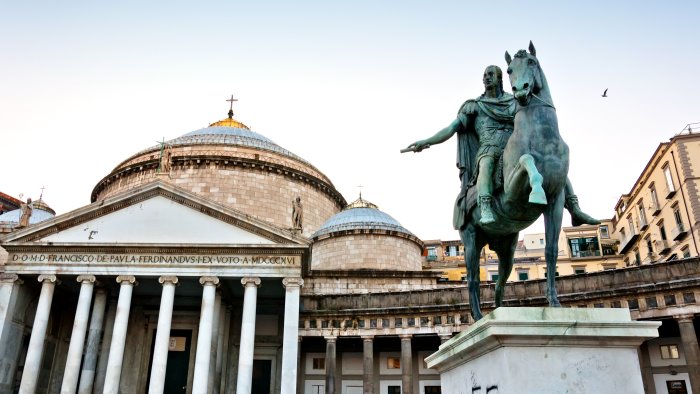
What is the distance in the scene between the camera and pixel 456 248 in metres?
66.9

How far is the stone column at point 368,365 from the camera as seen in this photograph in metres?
27.7

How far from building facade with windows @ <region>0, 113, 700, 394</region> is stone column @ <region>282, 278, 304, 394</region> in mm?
60

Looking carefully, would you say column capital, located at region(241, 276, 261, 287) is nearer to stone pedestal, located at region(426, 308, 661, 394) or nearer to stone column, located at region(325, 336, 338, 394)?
stone column, located at region(325, 336, 338, 394)

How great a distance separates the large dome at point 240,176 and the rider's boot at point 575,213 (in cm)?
3272

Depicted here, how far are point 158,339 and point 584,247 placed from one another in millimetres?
43176

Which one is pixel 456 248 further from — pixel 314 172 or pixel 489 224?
pixel 489 224

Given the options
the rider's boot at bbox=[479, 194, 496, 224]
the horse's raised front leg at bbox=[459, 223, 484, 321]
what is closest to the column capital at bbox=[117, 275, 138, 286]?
the horse's raised front leg at bbox=[459, 223, 484, 321]

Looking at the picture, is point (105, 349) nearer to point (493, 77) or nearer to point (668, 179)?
point (493, 77)

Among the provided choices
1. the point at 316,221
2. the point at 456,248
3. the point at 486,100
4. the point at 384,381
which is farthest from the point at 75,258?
the point at 456,248

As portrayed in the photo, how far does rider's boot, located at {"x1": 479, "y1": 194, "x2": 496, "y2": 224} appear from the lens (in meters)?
5.81

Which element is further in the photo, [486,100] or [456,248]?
[456,248]

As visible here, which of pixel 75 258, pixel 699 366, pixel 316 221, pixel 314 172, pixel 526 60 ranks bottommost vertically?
pixel 699 366

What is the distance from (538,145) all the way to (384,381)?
2665cm

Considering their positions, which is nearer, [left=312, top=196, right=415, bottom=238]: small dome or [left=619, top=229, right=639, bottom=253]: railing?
[left=312, top=196, right=415, bottom=238]: small dome
